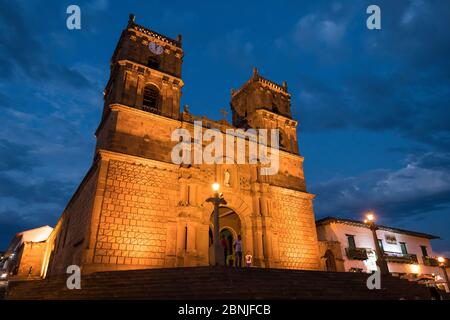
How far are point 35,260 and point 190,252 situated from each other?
902 inches

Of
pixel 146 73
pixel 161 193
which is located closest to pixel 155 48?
pixel 146 73

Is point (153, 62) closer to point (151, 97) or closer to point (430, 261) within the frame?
point (151, 97)

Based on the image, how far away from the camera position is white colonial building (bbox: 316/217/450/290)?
82.7 feet

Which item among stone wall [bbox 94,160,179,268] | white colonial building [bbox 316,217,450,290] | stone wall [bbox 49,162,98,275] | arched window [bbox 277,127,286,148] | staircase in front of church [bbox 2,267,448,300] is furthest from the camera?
white colonial building [bbox 316,217,450,290]

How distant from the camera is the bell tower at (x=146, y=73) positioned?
1938 cm

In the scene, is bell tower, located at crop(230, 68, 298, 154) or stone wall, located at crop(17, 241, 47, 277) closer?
bell tower, located at crop(230, 68, 298, 154)

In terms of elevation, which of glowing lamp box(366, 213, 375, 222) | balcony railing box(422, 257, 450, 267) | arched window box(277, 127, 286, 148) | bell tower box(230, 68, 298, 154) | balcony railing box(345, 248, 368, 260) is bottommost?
balcony railing box(422, 257, 450, 267)

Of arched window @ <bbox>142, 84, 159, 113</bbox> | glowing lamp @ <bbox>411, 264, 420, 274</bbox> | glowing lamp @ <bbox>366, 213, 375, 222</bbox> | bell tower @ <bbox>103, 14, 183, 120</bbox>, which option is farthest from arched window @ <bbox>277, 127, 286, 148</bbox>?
glowing lamp @ <bbox>411, 264, 420, 274</bbox>

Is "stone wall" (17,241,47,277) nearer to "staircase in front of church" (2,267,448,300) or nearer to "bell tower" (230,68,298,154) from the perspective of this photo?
"staircase in front of church" (2,267,448,300)

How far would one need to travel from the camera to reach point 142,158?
664 inches

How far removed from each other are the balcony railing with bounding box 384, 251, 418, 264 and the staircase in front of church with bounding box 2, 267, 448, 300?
64.8 feet

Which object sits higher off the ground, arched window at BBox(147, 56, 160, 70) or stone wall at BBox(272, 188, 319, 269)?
arched window at BBox(147, 56, 160, 70)

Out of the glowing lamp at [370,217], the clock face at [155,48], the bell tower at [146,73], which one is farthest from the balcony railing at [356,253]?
the clock face at [155,48]

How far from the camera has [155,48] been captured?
2217 centimetres
